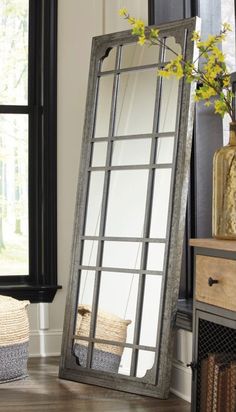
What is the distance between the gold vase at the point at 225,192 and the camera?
347cm

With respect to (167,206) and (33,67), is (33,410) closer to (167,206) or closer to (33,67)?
(167,206)

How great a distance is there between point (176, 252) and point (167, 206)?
0.89 feet

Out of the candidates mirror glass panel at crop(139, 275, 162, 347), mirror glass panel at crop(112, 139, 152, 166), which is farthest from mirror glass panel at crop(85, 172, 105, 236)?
mirror glass panel at crop(139, 275, 162, 347)

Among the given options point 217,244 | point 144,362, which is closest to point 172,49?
point 217,244

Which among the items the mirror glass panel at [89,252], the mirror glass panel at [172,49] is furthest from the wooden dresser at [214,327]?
the mirror glass panel at [172,49]

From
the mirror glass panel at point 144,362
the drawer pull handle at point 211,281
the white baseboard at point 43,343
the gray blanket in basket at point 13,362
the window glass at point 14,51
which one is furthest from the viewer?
the window glass at point 14,51

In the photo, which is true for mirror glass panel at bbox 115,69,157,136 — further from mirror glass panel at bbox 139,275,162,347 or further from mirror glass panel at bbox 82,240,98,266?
mirror glass panel at bbox 139,275,162,347

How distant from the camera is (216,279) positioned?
3.40 metres

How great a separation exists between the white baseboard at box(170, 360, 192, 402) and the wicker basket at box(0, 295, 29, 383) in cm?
89

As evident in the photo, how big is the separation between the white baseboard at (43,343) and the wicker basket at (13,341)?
711mm

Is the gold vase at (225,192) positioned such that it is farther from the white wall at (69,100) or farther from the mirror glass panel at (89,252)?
the white wall at (69,100)

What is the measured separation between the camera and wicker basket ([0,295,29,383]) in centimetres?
459

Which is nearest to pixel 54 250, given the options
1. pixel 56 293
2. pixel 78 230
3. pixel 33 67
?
pixel 56 293

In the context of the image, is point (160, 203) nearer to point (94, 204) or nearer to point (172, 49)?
point (94, 204)
